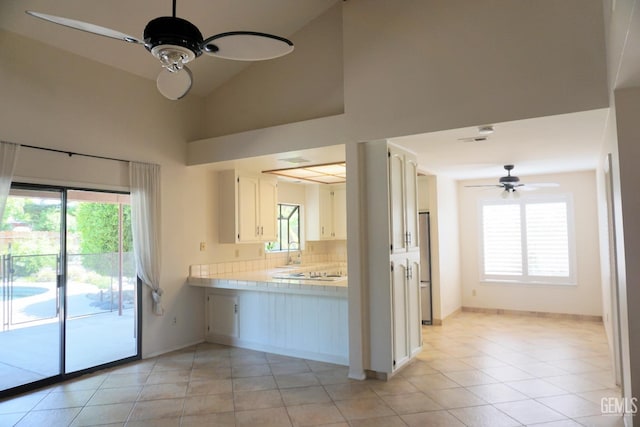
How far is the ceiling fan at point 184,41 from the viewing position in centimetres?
208

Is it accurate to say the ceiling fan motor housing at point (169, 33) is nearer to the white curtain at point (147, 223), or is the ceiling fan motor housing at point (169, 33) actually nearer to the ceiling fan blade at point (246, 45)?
the ceiling fan blade at point (246, 45)

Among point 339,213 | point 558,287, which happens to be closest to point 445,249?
point 558,287

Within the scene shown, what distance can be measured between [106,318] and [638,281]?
4.75 m

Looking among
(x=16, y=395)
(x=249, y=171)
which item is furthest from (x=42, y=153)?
(x=249, y=171)

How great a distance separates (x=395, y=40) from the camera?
12.6 feet

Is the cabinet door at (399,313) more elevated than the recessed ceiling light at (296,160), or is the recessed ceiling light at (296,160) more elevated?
the recessed ceiling light at (296,160)

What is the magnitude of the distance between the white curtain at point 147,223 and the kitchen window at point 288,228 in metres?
2.39

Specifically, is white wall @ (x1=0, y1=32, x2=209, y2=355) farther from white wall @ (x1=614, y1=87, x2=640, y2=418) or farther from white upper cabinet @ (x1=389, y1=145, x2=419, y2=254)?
white wall @ (x1=614, y1=87, x2=640, y2=418)

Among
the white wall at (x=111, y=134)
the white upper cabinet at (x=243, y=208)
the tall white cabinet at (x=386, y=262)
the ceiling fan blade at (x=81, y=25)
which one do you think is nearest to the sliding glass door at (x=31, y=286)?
the white wall at (x=111, y=134)

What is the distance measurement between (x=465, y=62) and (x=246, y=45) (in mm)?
2108

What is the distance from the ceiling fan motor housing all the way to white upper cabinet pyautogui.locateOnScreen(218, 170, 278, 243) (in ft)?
11.6

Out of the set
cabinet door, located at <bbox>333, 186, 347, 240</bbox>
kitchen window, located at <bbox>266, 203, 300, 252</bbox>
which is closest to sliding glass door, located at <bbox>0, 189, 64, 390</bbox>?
kitchen window, located at <bbox>266, 203, 300, 252</bbox>

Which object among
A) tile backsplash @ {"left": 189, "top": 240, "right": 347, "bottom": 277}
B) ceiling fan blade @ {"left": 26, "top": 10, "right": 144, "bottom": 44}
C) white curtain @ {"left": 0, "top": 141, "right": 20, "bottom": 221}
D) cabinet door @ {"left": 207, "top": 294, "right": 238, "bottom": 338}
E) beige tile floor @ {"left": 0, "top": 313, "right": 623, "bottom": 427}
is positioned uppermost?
ceiling fan blade @ {"left": 26, "top": 10, "right": 144, "bottom": 44}

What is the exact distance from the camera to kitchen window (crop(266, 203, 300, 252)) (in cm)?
709
